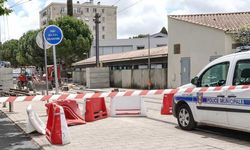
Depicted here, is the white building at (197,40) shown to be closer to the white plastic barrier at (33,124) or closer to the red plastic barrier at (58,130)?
the white plastic barrier at (33,124)

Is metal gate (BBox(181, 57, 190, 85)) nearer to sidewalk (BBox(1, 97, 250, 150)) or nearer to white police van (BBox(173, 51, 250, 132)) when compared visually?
sidewalk (BBox(1, 97, 250, 150))

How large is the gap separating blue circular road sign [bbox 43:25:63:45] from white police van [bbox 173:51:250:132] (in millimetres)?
4746

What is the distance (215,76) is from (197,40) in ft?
64.3

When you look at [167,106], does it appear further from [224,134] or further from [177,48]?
[177,48]

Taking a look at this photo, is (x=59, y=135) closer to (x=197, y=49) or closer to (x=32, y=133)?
(x=32, y=133)

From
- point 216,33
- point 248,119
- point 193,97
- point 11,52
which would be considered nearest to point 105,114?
point 193,97

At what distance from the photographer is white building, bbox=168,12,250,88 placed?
26578 millimetres

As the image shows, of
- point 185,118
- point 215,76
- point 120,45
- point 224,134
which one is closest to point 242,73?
point 215,76

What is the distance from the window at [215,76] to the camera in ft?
30.7

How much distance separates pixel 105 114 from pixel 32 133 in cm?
333

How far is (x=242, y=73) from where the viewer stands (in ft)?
29.1

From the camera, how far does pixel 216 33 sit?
26.9 metres

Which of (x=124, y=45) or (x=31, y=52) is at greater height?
(x=124, y=45)

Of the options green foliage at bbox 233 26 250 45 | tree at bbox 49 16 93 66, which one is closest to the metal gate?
green foliage at bbox 233 26 250 45
